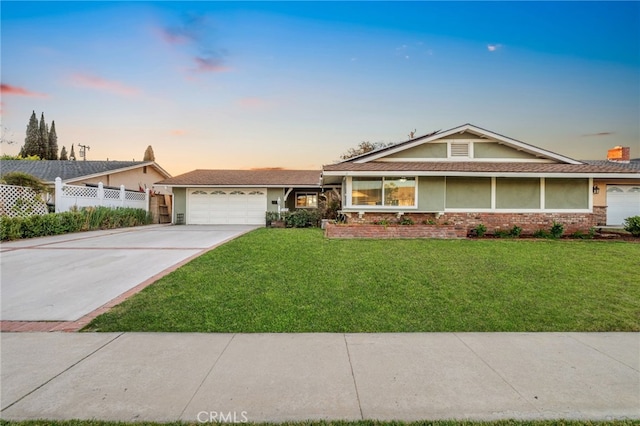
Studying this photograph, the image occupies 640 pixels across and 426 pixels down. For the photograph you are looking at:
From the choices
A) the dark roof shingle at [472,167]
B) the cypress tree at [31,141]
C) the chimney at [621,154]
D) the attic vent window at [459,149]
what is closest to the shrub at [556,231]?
the dark roof shingle at [472,167]

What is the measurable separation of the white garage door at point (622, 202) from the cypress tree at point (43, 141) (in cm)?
5913

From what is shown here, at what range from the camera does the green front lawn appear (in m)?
4.16

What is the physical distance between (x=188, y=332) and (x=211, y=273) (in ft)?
8.44

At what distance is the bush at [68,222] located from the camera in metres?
10.7

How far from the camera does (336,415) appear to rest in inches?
90.4

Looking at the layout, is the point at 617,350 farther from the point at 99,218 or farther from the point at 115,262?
the point at 99,218

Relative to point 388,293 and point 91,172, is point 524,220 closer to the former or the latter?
point 388,293

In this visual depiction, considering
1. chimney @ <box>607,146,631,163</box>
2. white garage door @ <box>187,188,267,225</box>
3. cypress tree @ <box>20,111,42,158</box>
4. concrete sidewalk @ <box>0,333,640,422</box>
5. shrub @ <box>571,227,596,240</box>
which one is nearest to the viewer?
concrete sidewalk @ <box>0,333,640,422</box>

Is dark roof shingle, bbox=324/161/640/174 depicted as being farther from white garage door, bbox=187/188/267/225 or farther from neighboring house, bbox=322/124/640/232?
white garage door, bbox=187/188/267/225

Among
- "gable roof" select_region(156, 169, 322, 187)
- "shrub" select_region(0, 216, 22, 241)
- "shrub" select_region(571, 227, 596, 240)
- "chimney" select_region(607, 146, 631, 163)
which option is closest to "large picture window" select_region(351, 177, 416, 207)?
"gable roof" select_region(156, 169, 322, 187)

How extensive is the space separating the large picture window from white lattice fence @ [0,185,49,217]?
13.5 meters

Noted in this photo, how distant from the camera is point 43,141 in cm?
4103

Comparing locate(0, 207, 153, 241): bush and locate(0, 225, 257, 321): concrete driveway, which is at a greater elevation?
locate(0, 207, 153, 241): bush

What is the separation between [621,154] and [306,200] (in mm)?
22441
